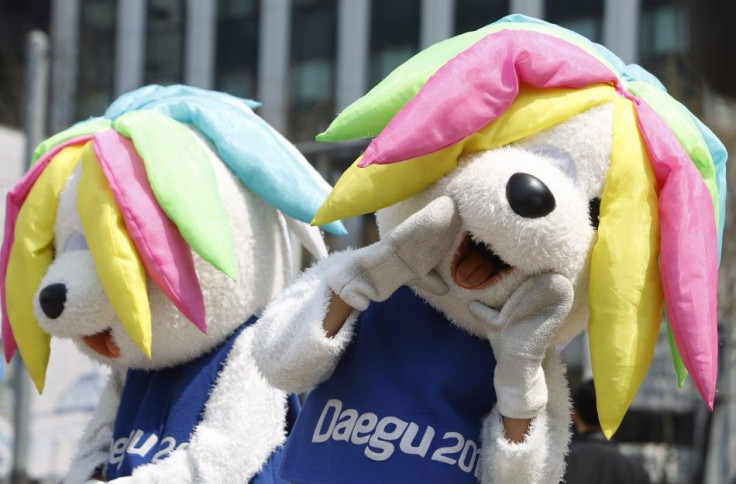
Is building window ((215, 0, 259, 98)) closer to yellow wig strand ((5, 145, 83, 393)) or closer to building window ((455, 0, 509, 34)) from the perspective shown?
building window ((455, 0, 509, 34))

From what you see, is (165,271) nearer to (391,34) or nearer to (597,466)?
(597,466)

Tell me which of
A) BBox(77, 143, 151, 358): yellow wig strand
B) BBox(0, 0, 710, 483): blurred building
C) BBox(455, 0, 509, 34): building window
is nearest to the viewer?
BBox(77, 143, 151, 358): yellow wig strand

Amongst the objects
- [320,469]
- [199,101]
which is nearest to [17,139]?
[199,101]

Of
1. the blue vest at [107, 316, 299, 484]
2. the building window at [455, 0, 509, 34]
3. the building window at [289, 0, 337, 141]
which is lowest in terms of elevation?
the building window at [289, 0, 337, 141]

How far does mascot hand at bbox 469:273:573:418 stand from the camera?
2541 mm

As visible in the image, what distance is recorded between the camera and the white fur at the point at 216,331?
323cm

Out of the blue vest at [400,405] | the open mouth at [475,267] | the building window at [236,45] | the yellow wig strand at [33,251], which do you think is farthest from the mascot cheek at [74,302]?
the building window at [236,45]

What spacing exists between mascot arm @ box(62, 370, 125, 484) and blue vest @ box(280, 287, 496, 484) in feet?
3.12

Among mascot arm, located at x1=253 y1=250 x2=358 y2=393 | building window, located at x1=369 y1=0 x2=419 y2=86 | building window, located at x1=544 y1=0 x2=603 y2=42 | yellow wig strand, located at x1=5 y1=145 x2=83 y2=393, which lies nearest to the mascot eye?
mascot arm, located at x1=253 y1=250 x2=358 y2=393

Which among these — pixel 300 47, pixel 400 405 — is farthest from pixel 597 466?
pixel 300 47

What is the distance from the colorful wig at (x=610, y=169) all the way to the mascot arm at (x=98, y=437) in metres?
1.34

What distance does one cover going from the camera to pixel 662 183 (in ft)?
8.71

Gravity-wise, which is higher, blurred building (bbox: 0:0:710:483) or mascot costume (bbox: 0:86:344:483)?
mascot costume (bbox: 0:86:344:483)

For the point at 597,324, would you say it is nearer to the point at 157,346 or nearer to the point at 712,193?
the point at 712,193
